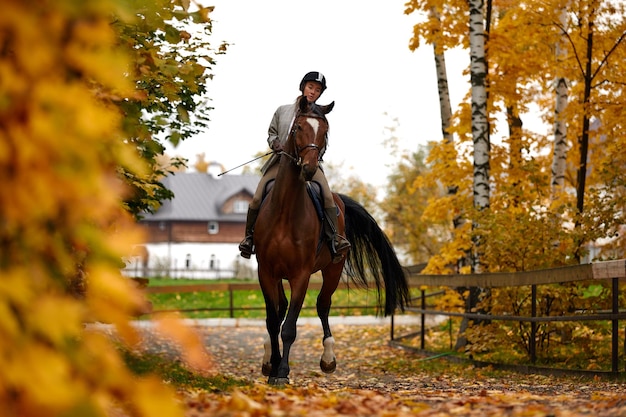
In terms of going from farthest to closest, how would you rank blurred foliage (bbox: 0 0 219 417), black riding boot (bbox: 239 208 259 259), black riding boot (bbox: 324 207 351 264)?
black riding boot (bbox: 324 207 351 264) < black riding boot (bbox: 239 208 259 259) < blurred foliage (bbox: 0 0 219 417)

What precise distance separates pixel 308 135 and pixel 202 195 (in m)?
61.4

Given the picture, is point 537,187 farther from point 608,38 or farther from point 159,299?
point 159,299

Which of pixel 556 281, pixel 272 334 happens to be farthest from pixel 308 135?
pixel 556 281

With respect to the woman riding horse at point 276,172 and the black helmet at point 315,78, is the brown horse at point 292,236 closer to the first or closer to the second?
the woman riding horse at point 276,172

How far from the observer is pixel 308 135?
26.9ft

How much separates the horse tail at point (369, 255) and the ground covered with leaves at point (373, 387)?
1181mm

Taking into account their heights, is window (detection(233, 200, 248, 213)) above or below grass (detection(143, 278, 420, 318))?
above

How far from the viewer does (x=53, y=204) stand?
265 cm

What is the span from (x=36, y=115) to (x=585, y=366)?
10.1 m

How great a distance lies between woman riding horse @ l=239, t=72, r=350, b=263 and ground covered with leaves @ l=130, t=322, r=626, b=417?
1.52 meters

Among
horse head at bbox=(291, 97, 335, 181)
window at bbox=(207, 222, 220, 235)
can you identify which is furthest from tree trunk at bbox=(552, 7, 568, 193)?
window at bbox=(207, 222, 220, 235)

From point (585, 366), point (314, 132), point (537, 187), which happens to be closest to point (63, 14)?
point (314, 132)

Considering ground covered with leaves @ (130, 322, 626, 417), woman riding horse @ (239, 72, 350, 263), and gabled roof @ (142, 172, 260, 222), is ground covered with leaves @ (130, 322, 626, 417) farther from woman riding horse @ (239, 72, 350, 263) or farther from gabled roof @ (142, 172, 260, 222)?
gabled roof @ (142, 172, 260, 222)

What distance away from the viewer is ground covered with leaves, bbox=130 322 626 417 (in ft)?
16.1
